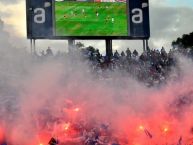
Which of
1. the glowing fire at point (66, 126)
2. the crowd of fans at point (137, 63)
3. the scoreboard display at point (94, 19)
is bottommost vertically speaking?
the glowing fire at point (66, 126)

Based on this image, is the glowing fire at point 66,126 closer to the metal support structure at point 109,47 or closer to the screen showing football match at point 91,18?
the screen showing football match at point 91,18

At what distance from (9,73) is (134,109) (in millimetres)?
4508

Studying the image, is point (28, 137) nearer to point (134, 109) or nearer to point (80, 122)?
point (80, 122)

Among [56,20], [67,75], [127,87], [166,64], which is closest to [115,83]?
[127,87]

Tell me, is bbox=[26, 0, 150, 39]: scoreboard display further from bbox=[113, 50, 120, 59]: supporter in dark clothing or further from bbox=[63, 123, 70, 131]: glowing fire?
bbox=[63, 123, 70, 131]: glowing fire

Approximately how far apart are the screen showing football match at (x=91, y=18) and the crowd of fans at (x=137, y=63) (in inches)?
50.7

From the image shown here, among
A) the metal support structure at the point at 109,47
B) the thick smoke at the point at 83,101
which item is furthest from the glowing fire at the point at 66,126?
the metal support structure at the point at 109,47

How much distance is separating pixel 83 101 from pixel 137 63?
409 inches

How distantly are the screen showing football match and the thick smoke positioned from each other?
11735mm

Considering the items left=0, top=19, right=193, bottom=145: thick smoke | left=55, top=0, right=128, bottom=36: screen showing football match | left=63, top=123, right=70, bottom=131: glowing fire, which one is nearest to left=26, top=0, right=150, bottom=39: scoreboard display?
left=55, top=0, right=128, bottom=36: screen showing football match

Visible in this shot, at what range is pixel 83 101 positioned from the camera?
18516mm

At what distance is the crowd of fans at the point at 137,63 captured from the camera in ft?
76.7

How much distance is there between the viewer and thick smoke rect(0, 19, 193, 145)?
56.9ft

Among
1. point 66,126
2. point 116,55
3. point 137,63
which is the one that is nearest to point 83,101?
point 66,126
